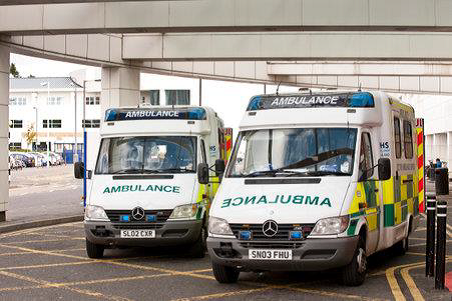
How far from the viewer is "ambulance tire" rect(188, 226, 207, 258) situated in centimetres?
1170

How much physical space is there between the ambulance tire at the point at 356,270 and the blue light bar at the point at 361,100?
1.78 meters

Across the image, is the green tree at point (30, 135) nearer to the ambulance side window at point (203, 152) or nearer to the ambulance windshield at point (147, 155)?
the ambulance windshield at point (147, 155)

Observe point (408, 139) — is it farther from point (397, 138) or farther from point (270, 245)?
point (270, 245)

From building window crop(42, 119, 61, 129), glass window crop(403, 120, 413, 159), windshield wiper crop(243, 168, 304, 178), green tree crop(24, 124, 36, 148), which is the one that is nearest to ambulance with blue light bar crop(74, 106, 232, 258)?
windshield wiper crop(243, 168, 304, 178)

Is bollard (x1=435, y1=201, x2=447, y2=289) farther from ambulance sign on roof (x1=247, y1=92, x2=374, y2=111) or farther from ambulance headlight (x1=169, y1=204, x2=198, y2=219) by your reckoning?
ambulance headlight (x1=169, y1=204, x2=198, y2=219)

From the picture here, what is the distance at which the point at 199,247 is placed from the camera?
38.6 ft

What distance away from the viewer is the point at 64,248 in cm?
1328

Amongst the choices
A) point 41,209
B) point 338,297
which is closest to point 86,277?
point 338,297

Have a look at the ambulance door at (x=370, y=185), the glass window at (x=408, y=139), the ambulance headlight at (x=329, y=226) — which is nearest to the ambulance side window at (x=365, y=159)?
the ambulance door at (x=370, y=185)

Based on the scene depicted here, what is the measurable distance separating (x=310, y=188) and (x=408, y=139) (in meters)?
3.88

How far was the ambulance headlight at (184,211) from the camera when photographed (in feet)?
37.1

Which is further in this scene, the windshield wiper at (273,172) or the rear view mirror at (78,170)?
the rear view mirror at (78,170)

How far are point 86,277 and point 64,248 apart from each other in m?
3.43

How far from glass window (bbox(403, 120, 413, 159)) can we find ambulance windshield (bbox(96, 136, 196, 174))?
10.7 feet
